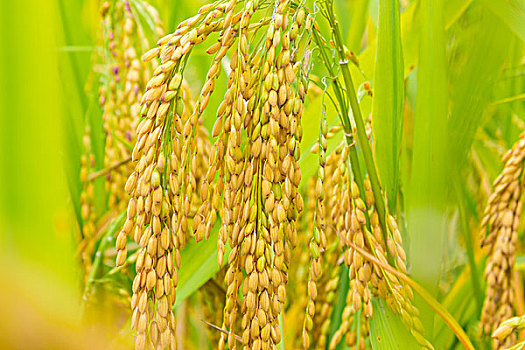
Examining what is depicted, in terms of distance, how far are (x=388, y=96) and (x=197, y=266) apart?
0.47m

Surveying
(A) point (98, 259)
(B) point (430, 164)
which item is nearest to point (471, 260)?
(B) point (430, 164)

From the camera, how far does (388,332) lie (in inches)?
33.9

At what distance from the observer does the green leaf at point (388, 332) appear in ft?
2.81

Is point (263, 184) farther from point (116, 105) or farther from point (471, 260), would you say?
point (116, 105)

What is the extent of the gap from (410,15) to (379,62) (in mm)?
380

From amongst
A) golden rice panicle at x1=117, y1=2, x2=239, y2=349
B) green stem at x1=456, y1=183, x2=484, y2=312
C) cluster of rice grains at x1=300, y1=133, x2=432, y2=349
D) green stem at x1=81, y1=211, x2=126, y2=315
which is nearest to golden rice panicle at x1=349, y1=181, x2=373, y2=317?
cluster of rice grains at x1=300, y1=133, x2=432, y2=349

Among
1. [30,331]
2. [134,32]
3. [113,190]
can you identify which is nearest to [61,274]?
[30,331]

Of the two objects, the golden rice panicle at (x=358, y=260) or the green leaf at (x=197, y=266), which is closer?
the golden rice panicle at (x=358, y=260)

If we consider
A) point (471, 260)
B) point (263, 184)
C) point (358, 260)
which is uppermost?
point (263, 184)

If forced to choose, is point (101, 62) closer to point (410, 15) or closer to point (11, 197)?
point (410, 15)

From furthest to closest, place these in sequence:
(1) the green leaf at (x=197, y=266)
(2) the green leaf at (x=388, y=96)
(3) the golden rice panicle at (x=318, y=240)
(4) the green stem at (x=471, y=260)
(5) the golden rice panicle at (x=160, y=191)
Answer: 1. (4) the green stem at (x=471, y=260)
2. (1) the green leaf at (x=197, y=266)
3. (2) the green leaf at (x=388, y=96)
4. (3) the golden rice panicle at (x=318, y=240)
5. (5) the golden rice panicle at (x=160, y=191)

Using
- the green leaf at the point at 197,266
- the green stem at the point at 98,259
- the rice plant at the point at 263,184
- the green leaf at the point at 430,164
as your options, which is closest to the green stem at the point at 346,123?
the rice plant at the point at 263,184

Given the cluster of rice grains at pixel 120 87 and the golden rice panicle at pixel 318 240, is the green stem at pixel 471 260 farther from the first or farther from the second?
the cluster of rice grains at pixel 120 87

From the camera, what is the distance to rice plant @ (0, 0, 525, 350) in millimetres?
584
